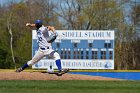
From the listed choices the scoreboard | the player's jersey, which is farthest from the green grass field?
the scoreboard

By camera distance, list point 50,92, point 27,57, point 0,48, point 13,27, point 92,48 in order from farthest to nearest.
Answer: point 13,27, point 27,57, point 0,48, point 92,48, point 50,92

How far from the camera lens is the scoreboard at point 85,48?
38188 mm

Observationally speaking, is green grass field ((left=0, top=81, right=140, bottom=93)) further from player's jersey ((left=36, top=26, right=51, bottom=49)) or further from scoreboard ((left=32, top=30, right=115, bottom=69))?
scoreboard ((left=32, top=30, right=115, bottom=69))

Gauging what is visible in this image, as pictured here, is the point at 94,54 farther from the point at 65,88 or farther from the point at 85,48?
the point at 65,88

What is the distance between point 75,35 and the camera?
38.5 meters

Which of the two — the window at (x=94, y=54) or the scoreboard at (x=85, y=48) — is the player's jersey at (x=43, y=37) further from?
the window at (x=94, y=54)

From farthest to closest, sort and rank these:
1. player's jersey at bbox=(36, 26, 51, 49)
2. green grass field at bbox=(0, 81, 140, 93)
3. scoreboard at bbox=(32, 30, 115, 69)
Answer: scoreboard at bbox=(32, 30, 115, 69), player's jersey at bbox=(36, 26, 51, 49), green grass field at bbox=(0, 81, 140, 93)

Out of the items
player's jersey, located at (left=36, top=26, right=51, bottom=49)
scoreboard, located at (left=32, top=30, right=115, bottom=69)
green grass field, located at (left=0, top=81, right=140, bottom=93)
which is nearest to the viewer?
green grass field, located at (left=0, top=81, right=140, bottom=93)

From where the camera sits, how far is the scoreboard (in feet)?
125

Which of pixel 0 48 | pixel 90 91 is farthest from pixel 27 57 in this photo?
pixel 90 91

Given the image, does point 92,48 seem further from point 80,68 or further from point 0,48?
point 0,48

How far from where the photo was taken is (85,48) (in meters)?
38.3

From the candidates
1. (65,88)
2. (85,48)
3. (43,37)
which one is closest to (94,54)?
(85,48)

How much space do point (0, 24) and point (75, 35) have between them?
24.9 m
